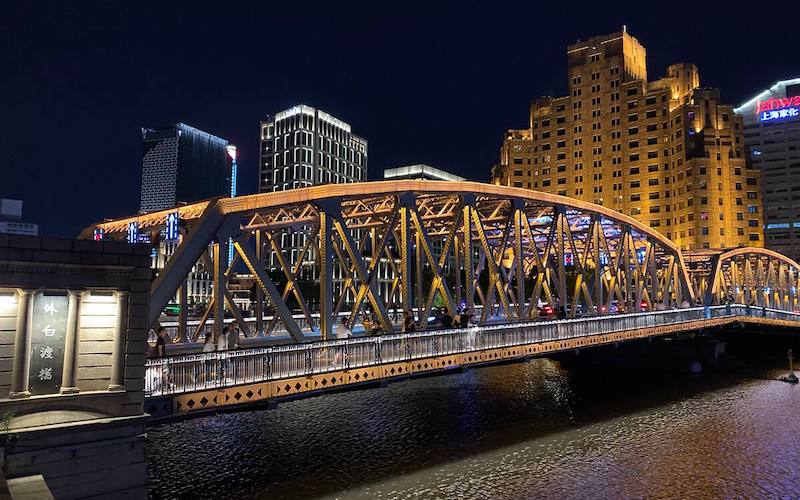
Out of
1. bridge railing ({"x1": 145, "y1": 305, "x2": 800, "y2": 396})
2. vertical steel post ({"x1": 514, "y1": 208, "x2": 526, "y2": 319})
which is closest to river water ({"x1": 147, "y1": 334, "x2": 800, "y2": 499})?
bridge railing ({"x1": 145, "y1": 305, "x2": 800, "y2": 396})

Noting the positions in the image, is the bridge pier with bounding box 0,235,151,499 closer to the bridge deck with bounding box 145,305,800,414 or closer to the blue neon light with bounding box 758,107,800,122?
the bridge deck with bounding box 145,305,800,414

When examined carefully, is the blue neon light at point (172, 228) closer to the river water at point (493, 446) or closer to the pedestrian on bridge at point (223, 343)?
the pedestrian on bridge at point (223, 343)

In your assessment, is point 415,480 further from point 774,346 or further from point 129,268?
point 774,346

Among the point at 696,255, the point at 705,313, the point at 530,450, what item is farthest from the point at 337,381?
the point at 696,255

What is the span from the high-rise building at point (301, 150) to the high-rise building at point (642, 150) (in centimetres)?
4518

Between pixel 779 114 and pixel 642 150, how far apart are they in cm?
4262

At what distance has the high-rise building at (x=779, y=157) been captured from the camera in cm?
14088

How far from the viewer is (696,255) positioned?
2753 inches

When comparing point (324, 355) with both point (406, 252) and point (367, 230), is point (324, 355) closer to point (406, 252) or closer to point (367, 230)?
point (406, 252)

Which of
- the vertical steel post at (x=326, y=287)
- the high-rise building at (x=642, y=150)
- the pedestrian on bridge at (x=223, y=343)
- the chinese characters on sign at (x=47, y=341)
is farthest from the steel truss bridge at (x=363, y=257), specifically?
the high-rise building at (x=642, y=150)

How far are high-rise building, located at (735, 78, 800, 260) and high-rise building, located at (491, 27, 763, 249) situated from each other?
77.7ft

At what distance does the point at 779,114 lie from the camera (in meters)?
144

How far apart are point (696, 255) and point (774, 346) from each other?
51.0 ft

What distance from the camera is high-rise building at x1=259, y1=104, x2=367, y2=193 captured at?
485 feet
